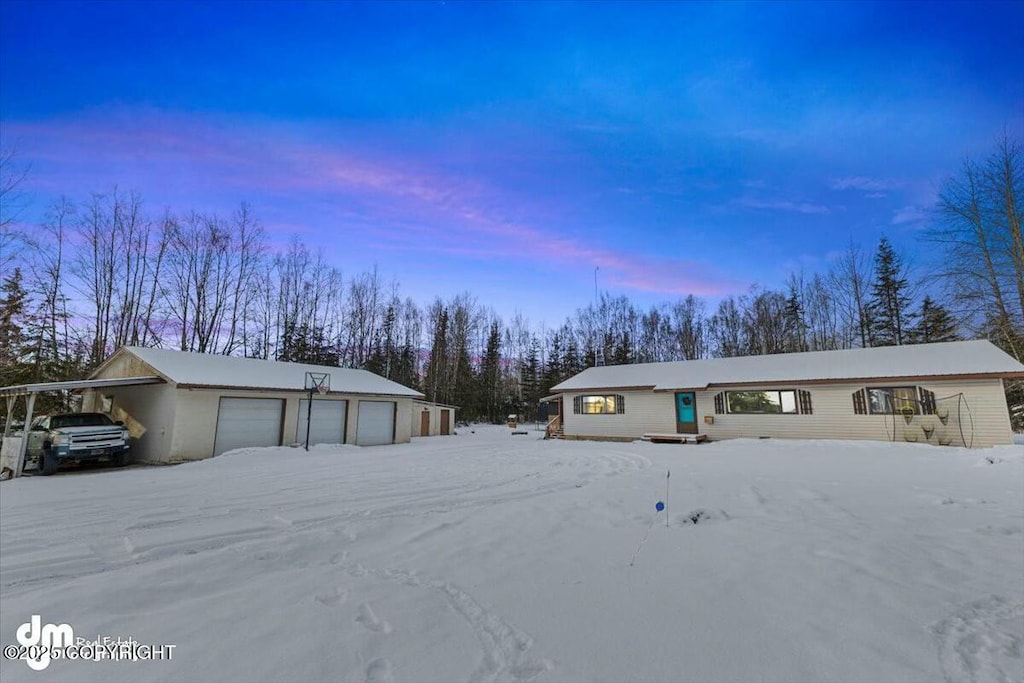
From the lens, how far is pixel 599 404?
72.1 ft

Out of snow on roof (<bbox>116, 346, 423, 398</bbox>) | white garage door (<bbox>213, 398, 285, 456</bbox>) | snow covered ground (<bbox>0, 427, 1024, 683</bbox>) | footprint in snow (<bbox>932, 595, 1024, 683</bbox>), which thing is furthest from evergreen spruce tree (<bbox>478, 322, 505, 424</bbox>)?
footprint in snow (<bbox>932, 595, 1024, 683</bbox>)

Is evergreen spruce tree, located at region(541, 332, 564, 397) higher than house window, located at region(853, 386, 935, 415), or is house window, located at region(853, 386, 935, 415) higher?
evergreen spruce tree, located at region(541, 332, 564, 397)

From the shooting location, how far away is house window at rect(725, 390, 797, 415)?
17.5 metres

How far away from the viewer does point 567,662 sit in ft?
7.36

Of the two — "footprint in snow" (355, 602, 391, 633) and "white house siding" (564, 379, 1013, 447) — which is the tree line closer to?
"white house siding" (564, 379, 1013, 447)

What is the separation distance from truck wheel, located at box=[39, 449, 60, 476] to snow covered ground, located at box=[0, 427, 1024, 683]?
685 cm

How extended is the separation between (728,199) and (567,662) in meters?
19.3

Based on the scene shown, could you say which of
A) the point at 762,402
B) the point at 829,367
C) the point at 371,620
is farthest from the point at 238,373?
the point at 829,367

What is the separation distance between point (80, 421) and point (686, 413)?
22.7 m

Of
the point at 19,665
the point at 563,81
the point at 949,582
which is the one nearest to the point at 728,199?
the point at 563,81

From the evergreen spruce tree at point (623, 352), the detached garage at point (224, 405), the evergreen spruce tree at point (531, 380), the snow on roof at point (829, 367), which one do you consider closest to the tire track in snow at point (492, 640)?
the detached garage at point (224, 405)

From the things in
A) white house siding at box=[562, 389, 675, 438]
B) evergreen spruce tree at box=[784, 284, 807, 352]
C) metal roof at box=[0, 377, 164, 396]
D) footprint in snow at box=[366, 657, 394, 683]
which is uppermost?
evergreen spruce tree at box=[784, 284, 807, 352]

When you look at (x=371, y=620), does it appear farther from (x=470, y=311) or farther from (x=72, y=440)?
(x=470, y=311)

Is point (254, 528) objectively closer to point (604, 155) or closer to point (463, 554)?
point (463, 554)
